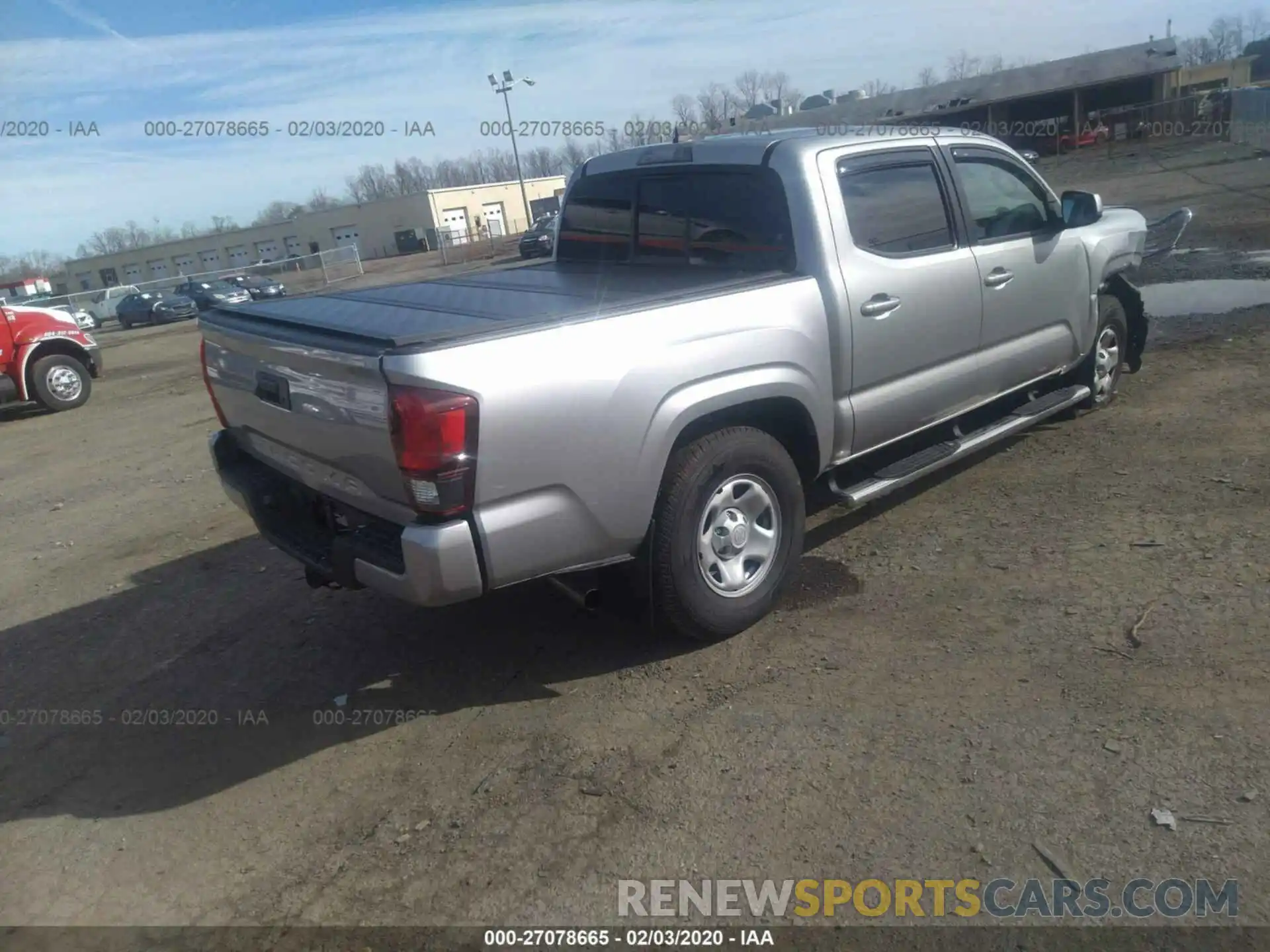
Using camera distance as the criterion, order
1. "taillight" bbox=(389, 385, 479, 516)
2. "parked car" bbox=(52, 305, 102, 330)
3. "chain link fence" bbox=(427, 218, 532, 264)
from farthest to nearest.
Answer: "chain link fence" bbox=(427, 218, 532, 264)
"parked car" bbox=(52, 305, 102, 330)
"taillight" bbox=(389, 385, 479, 516)

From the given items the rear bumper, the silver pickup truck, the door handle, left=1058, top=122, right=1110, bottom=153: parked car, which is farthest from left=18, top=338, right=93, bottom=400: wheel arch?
left=1058, top=122, right=1110, bottom=153: parked car

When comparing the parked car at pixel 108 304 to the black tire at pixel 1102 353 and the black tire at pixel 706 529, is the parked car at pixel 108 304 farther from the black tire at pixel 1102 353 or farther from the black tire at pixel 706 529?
the black tire at pixel 706 529

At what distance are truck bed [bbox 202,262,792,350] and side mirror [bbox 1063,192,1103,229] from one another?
8.51ft

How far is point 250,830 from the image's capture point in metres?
3.30

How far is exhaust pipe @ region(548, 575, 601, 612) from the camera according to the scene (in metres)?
3.73

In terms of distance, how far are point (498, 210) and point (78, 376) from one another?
6389cm

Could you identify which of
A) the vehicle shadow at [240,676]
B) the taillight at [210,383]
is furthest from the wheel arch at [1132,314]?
the taillight at [210,383]

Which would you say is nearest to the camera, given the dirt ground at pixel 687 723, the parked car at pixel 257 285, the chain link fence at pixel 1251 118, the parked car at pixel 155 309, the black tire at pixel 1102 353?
the dirt ground at pixel 687 723

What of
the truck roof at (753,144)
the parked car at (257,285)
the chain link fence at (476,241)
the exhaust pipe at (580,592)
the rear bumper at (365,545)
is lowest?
the chain link fence at (476,241)

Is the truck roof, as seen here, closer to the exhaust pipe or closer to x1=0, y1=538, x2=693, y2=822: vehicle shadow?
the exhaust pipe

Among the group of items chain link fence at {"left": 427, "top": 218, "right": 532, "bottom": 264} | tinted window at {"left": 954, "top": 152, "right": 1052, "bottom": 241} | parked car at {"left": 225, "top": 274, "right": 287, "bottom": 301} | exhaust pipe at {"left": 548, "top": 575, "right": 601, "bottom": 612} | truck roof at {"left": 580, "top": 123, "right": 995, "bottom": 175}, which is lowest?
chain link fence at {"left": 427, "top": 218, "right": 532, "bottom": 264}

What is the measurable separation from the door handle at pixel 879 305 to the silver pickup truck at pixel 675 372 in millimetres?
13

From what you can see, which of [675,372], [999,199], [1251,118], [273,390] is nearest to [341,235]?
[1251,118]

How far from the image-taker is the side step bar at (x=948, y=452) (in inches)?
180
